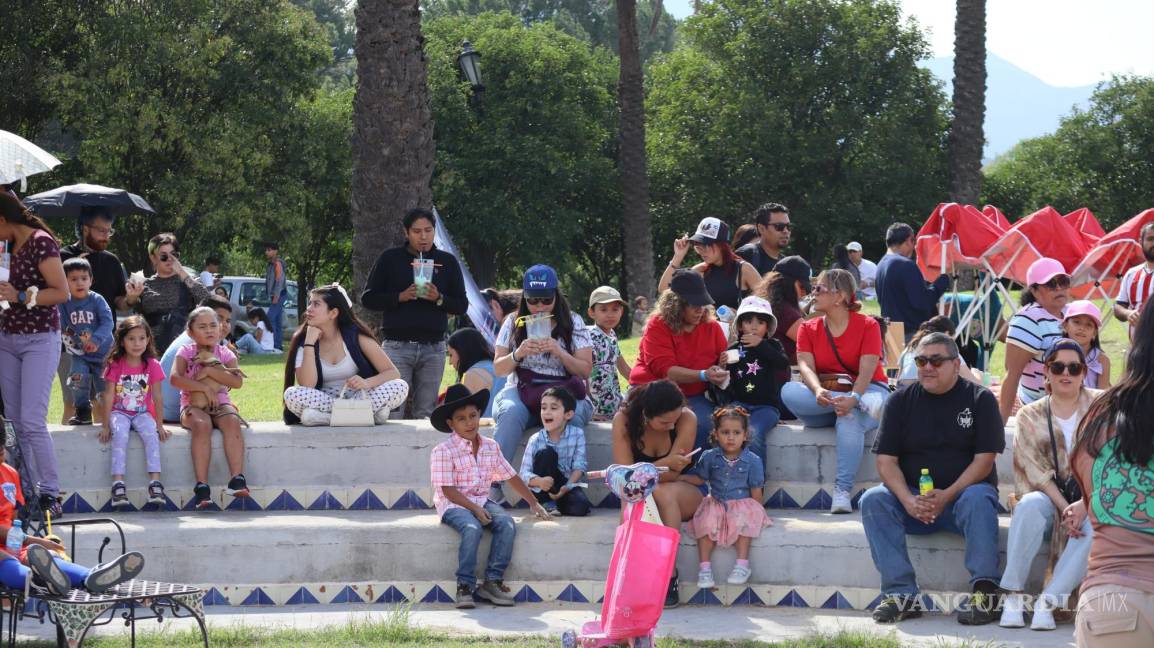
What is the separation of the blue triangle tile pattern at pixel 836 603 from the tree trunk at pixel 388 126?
4882 mm

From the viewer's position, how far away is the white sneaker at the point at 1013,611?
736cm

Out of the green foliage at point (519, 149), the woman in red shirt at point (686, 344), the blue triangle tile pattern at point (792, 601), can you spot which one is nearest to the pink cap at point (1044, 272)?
the woman in red shirt at point (686, 344)

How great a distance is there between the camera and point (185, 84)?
99.8 feet

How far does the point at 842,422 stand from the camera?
8.78m

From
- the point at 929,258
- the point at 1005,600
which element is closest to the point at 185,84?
the point at 929,258

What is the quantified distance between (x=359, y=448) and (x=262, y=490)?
701 millimetres

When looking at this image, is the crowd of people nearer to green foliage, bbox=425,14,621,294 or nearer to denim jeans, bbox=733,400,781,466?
denim jeans, bbox=733,400,781,466

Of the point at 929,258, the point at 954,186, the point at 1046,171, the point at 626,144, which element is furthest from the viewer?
the point at 1046,171

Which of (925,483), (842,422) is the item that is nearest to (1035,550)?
(925,483)

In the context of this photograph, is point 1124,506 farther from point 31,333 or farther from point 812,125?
point 812,125

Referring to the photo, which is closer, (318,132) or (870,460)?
(870,460)

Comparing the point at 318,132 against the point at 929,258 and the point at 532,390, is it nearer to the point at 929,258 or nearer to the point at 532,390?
the point at 929,258

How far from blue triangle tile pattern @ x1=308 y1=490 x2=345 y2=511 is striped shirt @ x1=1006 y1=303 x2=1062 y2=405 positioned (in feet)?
14.8

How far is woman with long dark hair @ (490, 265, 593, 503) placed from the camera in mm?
9156
